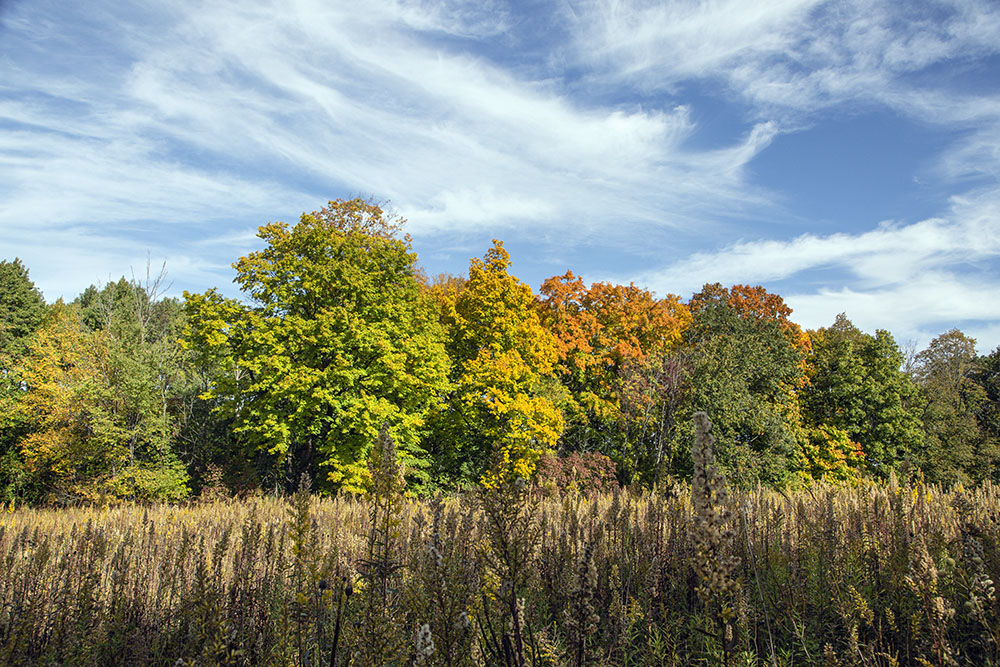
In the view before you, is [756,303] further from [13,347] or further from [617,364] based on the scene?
[13,347]

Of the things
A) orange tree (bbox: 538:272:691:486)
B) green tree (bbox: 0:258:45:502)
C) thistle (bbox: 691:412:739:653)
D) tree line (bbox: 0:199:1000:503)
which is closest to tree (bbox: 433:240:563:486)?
tree line (bbox: 0:199:1000:503)

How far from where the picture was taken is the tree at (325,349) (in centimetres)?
2052

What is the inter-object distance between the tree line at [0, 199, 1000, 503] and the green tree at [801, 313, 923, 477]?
0.11 meters

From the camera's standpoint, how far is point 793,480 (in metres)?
23.2

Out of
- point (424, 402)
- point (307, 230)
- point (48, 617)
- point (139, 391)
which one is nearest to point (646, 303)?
point (424, 402)

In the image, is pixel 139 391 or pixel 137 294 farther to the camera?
pixel 137 294

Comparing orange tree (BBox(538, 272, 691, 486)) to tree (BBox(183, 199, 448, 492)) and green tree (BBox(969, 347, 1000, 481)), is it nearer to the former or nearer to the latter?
tree (BBox(183, 199, 448, 492))

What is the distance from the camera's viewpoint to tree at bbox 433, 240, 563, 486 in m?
23.3

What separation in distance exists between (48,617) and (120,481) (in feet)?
65.4

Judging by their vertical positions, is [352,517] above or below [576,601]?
below

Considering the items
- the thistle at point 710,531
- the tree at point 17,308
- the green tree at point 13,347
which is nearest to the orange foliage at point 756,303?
the thistle at point 710,531

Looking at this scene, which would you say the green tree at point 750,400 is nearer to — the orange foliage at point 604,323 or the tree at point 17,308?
the orange foliage at point 604,323

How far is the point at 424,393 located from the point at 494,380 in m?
2.95

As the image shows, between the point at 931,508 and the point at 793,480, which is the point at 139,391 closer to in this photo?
the point at 931,508
